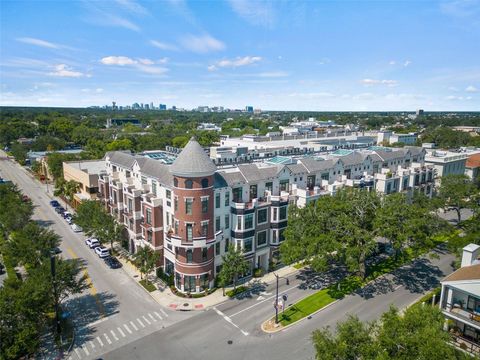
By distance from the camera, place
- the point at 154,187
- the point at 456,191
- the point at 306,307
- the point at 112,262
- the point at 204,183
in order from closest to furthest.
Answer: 1. the point at 306,307
2. the point at 204,183
3. the point at 154,187
4. the point at 112,262
5. the point at 456,191

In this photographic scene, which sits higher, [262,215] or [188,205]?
[188,205]

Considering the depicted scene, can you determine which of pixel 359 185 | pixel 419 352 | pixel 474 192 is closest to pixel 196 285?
pixel 419 352

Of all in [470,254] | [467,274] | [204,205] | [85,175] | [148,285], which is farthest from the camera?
[85,175]

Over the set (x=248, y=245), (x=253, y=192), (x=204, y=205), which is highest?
(x=253, y=192)

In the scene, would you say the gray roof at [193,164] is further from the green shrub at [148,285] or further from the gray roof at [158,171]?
the green shrub at [148,285]

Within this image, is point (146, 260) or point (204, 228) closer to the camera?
point (204, 228)

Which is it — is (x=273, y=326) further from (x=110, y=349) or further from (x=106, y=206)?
(x=106, y=206)

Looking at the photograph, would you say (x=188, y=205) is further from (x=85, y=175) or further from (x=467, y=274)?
(x=85, y=175)

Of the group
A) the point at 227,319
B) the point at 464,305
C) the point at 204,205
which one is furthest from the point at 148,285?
the point at 464,305
